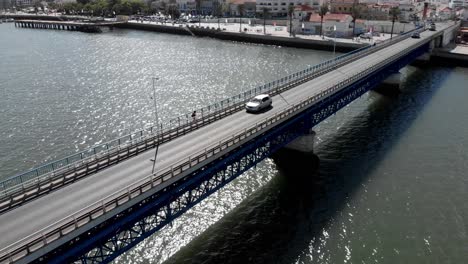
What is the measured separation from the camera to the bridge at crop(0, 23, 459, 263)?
22.0 meters

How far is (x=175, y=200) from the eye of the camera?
28.1m

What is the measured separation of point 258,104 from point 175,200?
744 inches

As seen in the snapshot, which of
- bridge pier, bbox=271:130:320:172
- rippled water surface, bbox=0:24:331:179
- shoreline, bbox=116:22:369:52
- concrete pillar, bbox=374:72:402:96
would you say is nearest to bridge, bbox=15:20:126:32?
shoreline, bbox=116:22:369:52

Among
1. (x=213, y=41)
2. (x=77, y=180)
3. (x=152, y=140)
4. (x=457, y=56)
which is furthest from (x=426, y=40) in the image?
(x=77, y=180)

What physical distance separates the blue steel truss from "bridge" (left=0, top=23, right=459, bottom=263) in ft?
0.20

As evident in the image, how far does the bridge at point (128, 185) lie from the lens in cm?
2202

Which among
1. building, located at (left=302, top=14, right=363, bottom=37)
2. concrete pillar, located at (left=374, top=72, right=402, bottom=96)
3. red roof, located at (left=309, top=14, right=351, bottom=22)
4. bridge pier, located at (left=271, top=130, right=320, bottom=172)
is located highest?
red roof, located at (left=309, top=14, right=351, bottom=22)

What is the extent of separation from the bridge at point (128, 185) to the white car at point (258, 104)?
1035mm

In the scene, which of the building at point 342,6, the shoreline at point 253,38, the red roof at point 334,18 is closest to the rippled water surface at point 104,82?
the shoreline at point 253,38

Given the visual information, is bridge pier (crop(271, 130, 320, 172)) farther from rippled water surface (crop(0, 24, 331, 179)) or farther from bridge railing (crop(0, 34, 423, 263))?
rippled water surface (crop(0, 24, 331, 179))

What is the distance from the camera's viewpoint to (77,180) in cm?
2834

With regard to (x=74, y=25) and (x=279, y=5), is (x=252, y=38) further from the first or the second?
(x=74, y=25)

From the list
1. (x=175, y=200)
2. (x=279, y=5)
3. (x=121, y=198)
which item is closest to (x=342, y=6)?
(x=279, y=5)

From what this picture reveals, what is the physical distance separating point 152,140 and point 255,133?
9.27m
